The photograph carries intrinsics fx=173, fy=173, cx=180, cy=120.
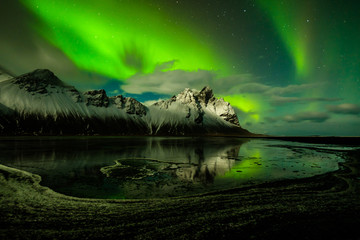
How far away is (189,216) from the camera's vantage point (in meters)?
8.21

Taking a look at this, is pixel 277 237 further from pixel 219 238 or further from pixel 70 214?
pixel 70 214

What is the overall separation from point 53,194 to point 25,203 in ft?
6.02

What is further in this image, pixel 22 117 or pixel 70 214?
pixel 22 117

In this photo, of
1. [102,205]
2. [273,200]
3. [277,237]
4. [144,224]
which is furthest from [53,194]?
[273,200]

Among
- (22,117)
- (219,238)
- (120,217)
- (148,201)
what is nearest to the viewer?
(219,238)

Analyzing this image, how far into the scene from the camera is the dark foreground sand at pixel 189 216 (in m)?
6.63

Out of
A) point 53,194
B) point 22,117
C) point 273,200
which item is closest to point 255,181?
point 273,200

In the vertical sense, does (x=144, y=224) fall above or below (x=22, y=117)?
below

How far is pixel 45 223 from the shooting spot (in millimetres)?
7395

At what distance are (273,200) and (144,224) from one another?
7914 millimetres

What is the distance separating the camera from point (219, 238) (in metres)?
6.34

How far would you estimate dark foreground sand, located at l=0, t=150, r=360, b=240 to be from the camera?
6633 mm

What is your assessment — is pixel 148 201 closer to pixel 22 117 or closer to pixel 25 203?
pixel 25 203

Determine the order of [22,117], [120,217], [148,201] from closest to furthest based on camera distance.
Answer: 1. [120,217]
2. [148,201]
3. [22,117]
